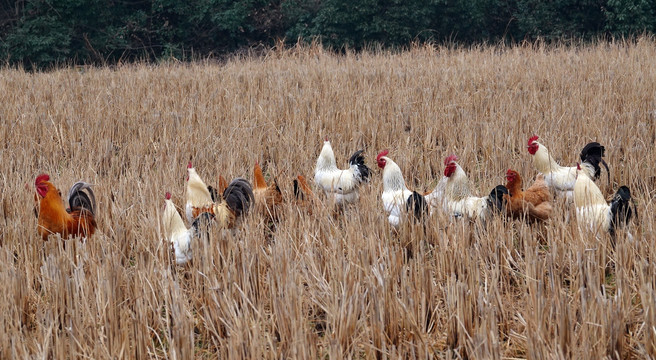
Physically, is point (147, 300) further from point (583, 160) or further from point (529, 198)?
point (583, 160)

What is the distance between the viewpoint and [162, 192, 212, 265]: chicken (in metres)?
3.36

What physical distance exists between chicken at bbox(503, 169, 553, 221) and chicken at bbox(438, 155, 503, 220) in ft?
0.40

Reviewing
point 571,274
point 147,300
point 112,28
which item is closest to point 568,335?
point 571,274

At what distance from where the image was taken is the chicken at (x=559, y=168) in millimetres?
4074

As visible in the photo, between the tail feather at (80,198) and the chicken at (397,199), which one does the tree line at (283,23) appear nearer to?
the chicken at (397,199)

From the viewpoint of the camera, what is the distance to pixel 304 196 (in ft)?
13.9

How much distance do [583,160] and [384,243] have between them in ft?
5.41

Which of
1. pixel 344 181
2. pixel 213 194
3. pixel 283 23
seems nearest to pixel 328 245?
pixel 344 181

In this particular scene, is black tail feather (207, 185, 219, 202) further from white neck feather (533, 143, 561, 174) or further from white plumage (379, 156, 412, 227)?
white neck feather (533, 143, 561, 174)

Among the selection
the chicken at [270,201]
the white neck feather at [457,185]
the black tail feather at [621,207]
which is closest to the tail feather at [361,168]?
the chicken at [270,201]

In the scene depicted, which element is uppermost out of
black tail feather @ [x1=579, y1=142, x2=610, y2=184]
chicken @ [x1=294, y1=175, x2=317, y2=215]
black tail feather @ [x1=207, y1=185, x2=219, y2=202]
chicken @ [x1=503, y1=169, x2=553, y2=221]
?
black tail feather @ [x1=579, y1=142, x2=610, y2=184]

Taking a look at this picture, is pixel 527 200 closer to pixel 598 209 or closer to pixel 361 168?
pixel 598 209

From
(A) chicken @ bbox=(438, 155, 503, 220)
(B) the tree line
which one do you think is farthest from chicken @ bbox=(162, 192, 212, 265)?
(B) the tree line

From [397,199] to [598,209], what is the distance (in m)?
1.06
